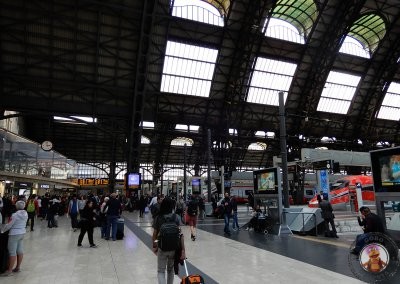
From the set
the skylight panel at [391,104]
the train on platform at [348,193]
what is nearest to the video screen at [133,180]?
the train on platform at [348,193]

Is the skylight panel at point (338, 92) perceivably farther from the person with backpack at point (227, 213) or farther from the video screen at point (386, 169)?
the video screen at point (386, 169)

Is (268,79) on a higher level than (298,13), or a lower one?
lower

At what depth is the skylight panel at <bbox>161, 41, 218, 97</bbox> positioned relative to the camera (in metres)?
32.4

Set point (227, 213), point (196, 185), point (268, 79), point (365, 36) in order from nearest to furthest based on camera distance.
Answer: point (227, 213) < point (196, 185) < point (268, 79) < point (365, 36)

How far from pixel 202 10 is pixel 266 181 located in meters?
21.7

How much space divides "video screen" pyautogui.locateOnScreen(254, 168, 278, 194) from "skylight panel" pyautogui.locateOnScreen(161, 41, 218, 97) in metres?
19.3

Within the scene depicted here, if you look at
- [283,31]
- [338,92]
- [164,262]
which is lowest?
[164,262]

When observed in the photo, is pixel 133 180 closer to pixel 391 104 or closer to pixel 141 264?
pixel 141 264

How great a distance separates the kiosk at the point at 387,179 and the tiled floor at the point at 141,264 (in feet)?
9.51

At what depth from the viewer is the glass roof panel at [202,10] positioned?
3130 centimetres

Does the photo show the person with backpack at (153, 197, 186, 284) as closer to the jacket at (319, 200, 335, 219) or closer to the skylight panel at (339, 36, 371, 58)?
the jacket at (319, 200, 335, 219)

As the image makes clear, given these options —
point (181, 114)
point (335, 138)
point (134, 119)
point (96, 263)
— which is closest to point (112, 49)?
point (134, 119)

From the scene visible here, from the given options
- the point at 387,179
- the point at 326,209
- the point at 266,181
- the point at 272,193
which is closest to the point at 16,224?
the point at 387,179

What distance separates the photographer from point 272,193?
15062mm
